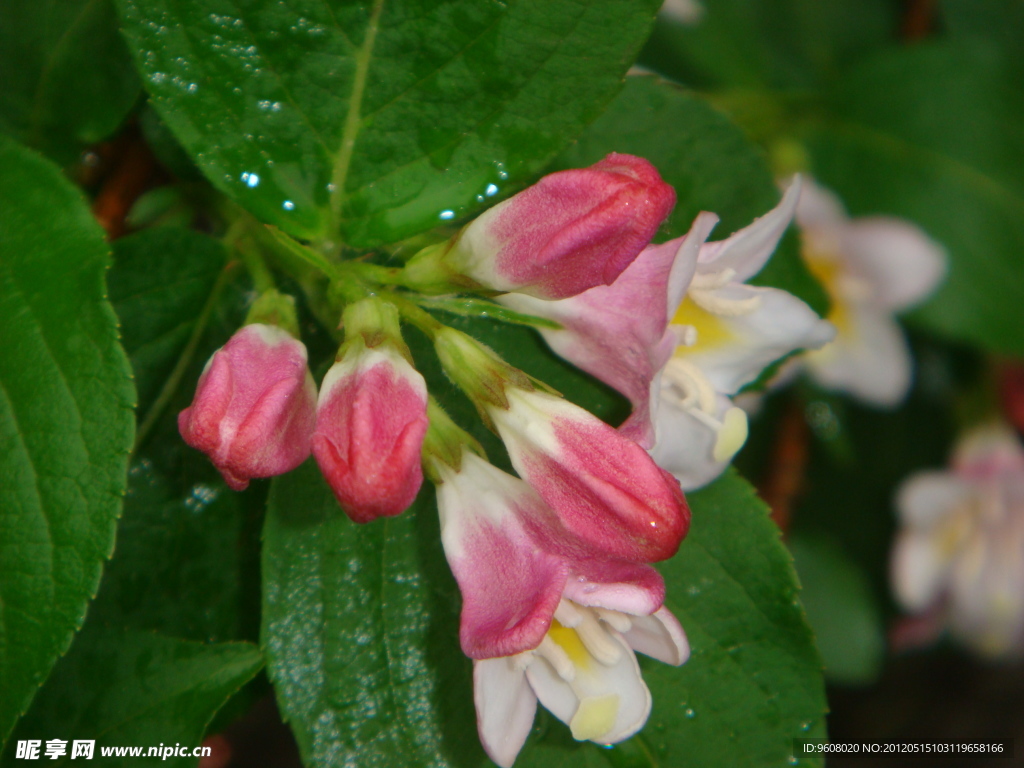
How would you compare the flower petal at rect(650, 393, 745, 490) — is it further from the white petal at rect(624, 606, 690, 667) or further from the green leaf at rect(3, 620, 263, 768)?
the green leaf at rect(3, 620, 263, 768)

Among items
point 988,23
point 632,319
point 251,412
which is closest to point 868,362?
point 988,23

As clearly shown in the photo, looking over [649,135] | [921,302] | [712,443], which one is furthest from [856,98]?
[712,443]

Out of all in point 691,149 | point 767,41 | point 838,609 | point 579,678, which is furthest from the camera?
point 838,609

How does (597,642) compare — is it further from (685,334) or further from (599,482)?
(685,334)

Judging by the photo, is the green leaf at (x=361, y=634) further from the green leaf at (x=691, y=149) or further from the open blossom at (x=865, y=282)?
the open blossom at (x=865, y=282)

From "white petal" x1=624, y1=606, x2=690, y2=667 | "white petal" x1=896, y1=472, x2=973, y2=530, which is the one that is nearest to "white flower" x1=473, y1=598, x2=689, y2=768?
"white petal" x1=624, y1=606, x2=690, y2=667

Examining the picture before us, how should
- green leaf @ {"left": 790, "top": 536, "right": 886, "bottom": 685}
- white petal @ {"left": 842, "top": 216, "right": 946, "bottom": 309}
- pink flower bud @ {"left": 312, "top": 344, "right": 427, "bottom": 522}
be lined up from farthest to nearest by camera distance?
green leaf @ {"left": 790, "top": 536, "right": 886, "bottom": 685} → white petal @ {"left": 842, "top": 216, "right": 946, "bottom": 309} → pink flower bud @ {"left": 312, "top": 344, "right": 427, "bottom": 522}
